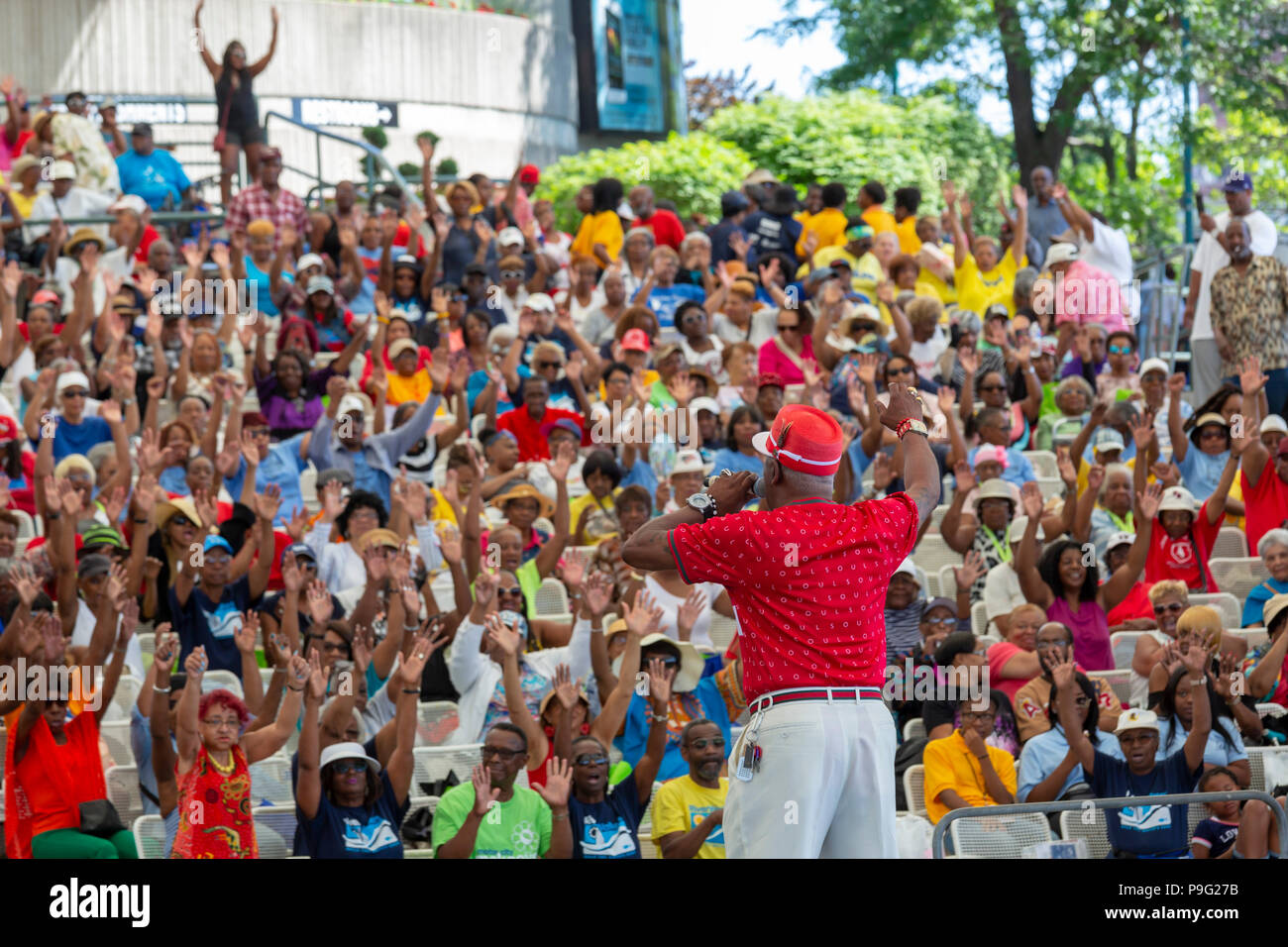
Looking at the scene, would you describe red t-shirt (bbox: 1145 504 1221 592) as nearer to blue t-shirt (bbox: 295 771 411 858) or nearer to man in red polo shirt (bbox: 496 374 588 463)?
man in red polo shirt (bbox: 496 374 588 463)

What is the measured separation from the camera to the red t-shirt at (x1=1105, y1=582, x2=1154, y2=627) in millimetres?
10031

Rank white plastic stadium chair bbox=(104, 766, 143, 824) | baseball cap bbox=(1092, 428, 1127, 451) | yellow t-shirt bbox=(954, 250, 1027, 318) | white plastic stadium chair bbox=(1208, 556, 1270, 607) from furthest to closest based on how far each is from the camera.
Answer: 1. yellow t-shirt bbox=(954, 250, 1027, 318)
2. baseball cap bbox=(1092, 428, 1127, 451)
3. white plastic stadium chair bbox=(1208, 556, 1270, 607)
4. white plastic stadium chair bbox=(104, 766, 143, 824)

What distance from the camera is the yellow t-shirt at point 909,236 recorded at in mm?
15945

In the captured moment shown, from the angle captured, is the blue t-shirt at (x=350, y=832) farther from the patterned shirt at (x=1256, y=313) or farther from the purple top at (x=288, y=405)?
the patterned shirt at (x=1256, y=313)

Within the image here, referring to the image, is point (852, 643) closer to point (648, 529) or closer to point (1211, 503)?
point (648, 529)

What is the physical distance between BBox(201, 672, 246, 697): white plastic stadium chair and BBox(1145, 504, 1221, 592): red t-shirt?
496cm

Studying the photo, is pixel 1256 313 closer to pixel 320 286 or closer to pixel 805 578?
pixel 320 286

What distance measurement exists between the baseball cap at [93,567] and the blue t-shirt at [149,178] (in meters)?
8.31

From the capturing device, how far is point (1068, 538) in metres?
9.84

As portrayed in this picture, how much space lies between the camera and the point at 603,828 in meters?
7.70

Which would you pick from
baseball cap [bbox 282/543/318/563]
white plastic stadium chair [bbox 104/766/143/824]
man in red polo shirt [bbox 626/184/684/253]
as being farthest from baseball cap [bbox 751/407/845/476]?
man in red polo shirt [bbox 626/184/684/253]

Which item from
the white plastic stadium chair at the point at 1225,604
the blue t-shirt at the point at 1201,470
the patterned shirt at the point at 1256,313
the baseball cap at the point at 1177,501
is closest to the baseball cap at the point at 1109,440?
the blue t-shirt at the point at 1201,470
